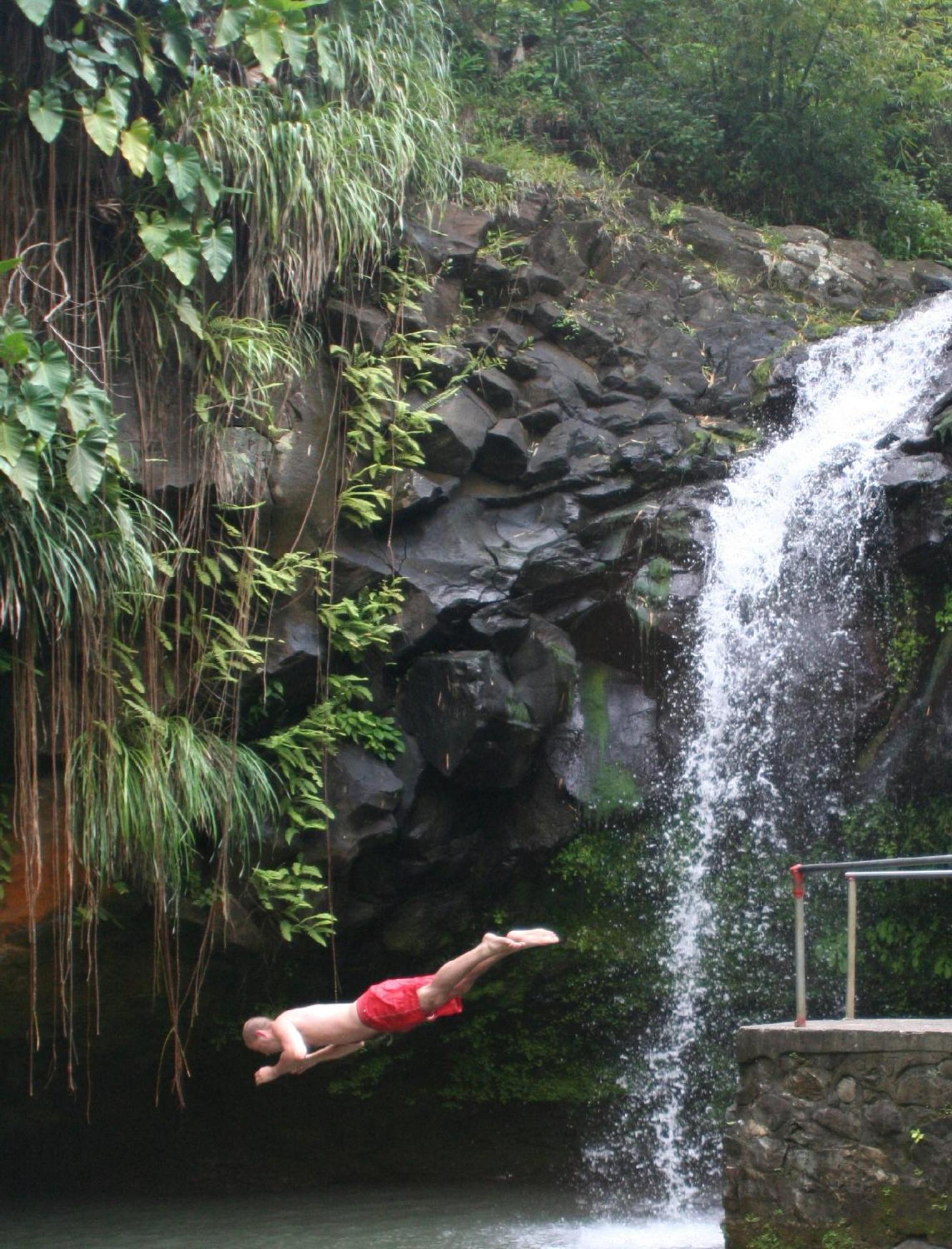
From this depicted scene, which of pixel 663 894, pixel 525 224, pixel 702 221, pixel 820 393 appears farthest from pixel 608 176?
pixel 663 894

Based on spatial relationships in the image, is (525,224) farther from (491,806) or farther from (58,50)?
(491,806)

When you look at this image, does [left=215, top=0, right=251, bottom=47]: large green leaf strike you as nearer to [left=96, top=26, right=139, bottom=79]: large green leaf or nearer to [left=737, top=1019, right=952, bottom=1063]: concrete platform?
[left=96, top=26, right=139, bottom=79]: large green leaf

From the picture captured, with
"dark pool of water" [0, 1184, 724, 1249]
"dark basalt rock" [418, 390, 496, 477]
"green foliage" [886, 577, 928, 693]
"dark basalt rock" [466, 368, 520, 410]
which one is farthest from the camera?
"dark basalt rock" [466, 368, 520, 410]

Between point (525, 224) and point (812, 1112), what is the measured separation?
7.22m

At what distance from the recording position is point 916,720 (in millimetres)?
7426

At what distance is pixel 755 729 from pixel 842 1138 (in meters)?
3.43

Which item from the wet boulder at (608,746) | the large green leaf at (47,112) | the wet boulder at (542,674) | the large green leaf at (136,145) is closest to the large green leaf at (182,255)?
the large green leaf at (136,145)

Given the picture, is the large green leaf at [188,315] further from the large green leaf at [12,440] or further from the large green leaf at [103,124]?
the large green leaf at [12,440]

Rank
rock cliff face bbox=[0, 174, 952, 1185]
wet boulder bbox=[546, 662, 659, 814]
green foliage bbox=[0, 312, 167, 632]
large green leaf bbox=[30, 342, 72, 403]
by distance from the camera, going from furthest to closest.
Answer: wet boulder bbox=[546, 662, 659, 814]
rock cliff face bbox=[0, 174, 952, 1185]
large green leaf bbox=[30, 342, 72, 403]
green foliage bbox=[0, 312, 167, 632]

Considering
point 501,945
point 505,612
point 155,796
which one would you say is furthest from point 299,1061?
point 505,612

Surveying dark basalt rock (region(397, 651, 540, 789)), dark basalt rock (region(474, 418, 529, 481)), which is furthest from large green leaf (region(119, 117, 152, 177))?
dark basalt rock (region(397, 651, 540, 789))

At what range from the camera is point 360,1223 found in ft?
22.7

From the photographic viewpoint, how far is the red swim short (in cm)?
473

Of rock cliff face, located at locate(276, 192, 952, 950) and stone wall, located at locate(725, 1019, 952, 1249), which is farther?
rock cliff face, located at locate(276, 192, 952, 950)
